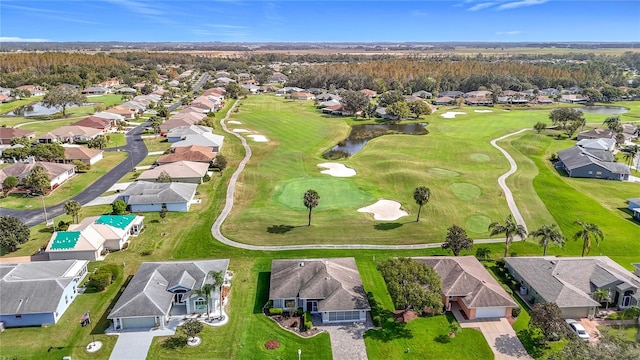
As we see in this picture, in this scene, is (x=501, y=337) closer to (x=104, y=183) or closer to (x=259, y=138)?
(x=104, y=183)

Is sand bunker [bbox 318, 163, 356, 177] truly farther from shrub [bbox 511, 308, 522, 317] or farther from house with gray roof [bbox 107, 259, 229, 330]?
shrub [bbox 511, 308, 522, 317]

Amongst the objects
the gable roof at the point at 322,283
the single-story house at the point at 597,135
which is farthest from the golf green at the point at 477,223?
the single-story house at the point at 597,135

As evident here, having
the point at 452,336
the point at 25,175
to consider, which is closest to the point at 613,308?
the point at 452,336

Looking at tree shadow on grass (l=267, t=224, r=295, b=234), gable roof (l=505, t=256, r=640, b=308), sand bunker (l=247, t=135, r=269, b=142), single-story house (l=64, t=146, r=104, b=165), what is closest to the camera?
gable roof (l=505, t=256, r=640, b=308)

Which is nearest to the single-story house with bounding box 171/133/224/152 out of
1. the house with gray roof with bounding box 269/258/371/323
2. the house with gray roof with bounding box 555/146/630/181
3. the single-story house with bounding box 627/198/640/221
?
the house with gray roof with bounding box 269/258/371/323

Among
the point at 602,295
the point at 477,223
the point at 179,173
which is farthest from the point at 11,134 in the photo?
the point at 602,295

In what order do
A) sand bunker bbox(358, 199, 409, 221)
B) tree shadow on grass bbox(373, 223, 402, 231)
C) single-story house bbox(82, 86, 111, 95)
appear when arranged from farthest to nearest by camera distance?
1. single-story house bbox(82, 86, 111, 95)
2. sand bunker bbox(358, 199, 409, 221)
3. tree shadow on grass bbox(373, 223, 402, 231)
